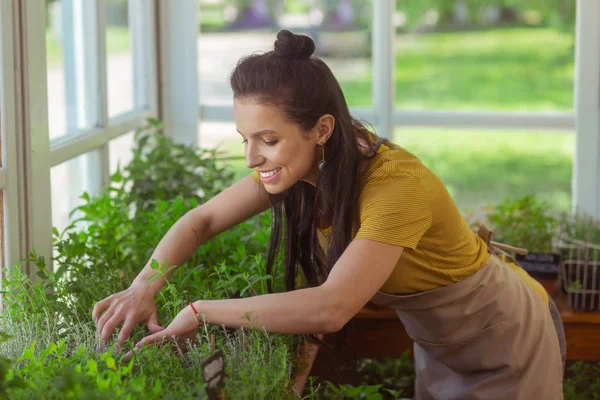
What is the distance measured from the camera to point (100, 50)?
10.1 feet

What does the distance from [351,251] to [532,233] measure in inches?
80.1

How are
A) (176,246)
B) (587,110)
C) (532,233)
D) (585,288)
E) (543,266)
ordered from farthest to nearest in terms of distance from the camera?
(587,110)
(532,233)
(543,266)
(585,288)
(176,246)

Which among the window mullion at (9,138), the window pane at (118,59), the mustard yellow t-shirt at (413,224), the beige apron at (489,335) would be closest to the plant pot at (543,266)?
the beige apron at (489,335)

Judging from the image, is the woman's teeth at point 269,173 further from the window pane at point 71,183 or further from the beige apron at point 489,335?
the window pane at point 71,183

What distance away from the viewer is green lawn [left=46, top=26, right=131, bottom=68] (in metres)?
2.69

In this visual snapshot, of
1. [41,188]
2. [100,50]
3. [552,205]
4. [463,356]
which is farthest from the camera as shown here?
[552,205]

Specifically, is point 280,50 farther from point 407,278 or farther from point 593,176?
point 593,176

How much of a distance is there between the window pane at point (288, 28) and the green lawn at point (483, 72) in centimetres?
8

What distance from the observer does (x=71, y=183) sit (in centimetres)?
291

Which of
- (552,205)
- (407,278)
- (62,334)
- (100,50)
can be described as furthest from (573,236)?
(62,334)

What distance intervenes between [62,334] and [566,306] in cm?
204

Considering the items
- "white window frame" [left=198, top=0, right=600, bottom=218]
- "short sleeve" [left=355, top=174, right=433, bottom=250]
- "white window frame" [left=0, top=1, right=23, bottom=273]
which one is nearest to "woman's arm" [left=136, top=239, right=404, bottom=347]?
"short sleeve" [left=355, top=174, right=433, bottom=250]

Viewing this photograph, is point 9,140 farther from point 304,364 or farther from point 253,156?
point 304,364

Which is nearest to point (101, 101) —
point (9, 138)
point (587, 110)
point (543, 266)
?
point (9, 138)
